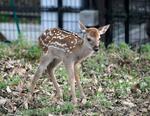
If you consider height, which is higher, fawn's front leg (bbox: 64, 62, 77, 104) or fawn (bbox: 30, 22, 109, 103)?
fawn (bbox: 30, 22, 109, 103)

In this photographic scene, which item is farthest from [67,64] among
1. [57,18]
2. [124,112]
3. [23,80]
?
[57,18]

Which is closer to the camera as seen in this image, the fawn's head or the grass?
the fawn's head

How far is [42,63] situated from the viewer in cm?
796

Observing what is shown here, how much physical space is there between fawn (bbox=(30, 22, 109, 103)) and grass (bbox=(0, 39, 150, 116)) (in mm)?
368

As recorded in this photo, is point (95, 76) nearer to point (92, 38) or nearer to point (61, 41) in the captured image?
point (61, 41)

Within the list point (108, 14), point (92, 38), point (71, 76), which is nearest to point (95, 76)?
point (71, 76)

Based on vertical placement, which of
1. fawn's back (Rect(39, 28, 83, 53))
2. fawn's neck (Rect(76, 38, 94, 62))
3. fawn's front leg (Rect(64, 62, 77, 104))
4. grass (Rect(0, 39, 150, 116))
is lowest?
grass (Rect(0, 39, 150, 116))

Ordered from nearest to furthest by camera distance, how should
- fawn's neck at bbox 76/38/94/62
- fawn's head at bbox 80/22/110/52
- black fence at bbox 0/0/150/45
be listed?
fawn's head at bbox 80/22/110/52, fawn's neck at bbox 76/38/94/62, black fence at bbox 0/0/150/45

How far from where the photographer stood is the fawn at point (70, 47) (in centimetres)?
768

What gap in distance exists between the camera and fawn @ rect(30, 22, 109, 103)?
25.2 ft

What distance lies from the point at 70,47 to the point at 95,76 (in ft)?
6.75

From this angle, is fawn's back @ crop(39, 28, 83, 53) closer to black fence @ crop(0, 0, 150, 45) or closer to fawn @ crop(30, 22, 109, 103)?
fawn @ crop(30, 22, 109, 103)

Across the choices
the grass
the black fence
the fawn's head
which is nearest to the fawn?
the fawn's head

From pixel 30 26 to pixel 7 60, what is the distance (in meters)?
4.96
